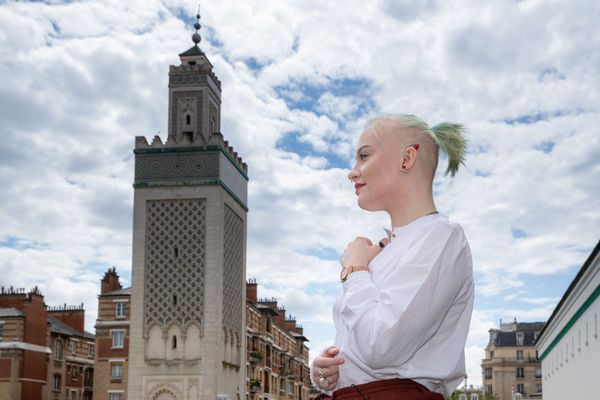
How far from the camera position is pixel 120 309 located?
38219 millimetres

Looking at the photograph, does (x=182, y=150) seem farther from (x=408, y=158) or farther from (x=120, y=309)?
(x=408, y=158)

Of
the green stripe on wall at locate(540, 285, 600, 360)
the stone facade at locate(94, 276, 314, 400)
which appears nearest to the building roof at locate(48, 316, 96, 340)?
the stone facade at locate(94, 276, 314, 400)

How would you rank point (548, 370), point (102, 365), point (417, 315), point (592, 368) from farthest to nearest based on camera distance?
point (102, 365) < point (548, 370) < point (592, 368) < point (417, 315)

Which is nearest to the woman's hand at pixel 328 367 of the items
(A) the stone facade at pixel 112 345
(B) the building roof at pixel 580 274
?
(B) the building roof at pixel 580 274

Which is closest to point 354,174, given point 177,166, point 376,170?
point 376,170

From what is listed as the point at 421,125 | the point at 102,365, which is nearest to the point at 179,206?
the point at 102,365

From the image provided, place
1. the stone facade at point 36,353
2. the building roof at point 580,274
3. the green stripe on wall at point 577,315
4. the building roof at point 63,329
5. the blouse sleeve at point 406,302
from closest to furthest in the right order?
the blouse sleeve at point 406,302
the building roof at point 580,274
the green stripe on wall at point 577,315
the stone facade at point 36,353
the building roof at point 63,329

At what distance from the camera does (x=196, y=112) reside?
109 feet

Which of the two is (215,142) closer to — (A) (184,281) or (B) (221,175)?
(B) (221,175)

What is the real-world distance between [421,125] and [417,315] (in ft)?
1.96

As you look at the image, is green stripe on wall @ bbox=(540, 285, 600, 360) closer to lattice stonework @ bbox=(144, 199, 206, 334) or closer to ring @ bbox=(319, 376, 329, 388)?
lattice stonework @ bbox=(144, 199, 206, 334)

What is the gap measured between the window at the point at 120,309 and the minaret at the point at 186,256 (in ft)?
20.7

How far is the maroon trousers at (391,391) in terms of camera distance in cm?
223

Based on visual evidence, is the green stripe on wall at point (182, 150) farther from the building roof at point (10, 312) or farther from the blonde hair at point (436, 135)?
the blonde hair at point (436, 135)
